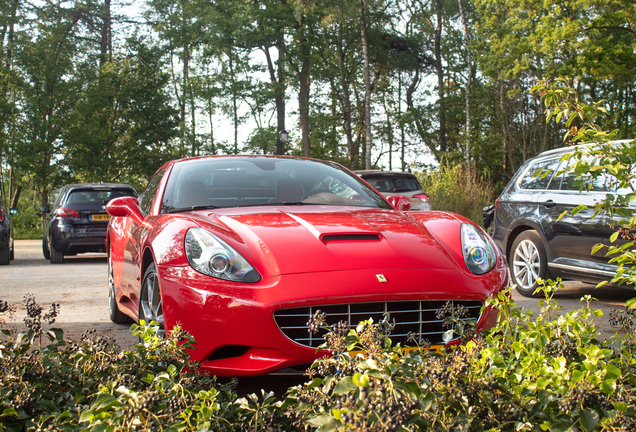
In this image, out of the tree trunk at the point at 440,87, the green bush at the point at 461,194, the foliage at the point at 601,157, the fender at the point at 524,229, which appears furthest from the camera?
the tree trunk at the point at 440,87

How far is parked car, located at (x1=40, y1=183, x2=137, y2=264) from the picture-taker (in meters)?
11.8

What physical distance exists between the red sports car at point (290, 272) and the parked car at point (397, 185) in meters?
8.52

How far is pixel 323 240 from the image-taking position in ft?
10.6

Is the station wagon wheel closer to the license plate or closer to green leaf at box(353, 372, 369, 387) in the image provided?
green leaf at box(353, 372, 369, 387)

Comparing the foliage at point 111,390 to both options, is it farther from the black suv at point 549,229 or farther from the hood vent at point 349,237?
the black suv at point 549,229

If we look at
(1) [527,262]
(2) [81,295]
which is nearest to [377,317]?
(1) [527,262]

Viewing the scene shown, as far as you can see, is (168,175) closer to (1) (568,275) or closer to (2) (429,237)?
(2) (429,237)

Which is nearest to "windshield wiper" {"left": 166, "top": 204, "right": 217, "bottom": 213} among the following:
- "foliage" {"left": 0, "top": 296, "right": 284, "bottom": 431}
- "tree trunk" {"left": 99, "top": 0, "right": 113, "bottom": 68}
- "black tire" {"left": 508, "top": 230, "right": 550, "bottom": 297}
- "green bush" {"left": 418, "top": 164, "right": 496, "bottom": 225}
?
"foliage" {"left": 0, "top": 296, "right": 284, "bottom": 431}

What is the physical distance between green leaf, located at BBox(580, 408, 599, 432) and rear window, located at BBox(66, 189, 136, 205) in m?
11.5

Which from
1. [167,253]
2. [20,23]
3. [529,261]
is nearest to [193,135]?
[20,23]

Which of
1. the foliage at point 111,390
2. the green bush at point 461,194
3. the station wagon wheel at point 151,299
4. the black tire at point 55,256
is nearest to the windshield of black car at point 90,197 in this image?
the black tire at point 55,256

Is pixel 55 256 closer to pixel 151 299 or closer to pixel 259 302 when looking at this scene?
pixel 151 299

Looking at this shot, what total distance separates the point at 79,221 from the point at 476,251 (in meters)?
10.2

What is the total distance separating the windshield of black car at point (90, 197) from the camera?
12148 mm
